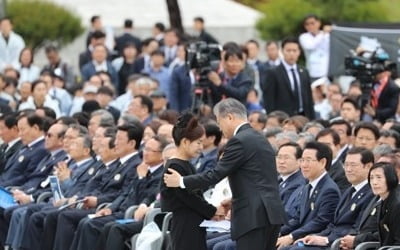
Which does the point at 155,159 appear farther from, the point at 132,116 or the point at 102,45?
the point at 102,45

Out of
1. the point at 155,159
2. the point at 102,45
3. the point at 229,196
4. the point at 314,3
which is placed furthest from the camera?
the point at 314,3

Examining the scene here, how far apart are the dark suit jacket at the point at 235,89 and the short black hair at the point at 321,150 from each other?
4112 mm

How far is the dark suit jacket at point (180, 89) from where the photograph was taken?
2145cm

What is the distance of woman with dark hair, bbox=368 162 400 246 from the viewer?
12141mm

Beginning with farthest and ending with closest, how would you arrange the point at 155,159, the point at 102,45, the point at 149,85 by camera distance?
the point at 102,45 < the point at 149,85 < the point at 155,159

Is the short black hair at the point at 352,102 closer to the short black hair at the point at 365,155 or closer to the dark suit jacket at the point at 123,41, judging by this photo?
the short black hair at the point at 365,155

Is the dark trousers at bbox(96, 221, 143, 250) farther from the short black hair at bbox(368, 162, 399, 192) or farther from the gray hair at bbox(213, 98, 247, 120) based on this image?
the short black hair at bbox(368, 162, 399, 192)

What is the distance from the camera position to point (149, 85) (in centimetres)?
2028

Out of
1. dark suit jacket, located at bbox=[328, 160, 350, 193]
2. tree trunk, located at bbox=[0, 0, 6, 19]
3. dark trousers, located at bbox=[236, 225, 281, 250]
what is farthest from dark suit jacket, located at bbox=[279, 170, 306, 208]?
tree trunk, located at bbox=[0, 0, 6, 19]

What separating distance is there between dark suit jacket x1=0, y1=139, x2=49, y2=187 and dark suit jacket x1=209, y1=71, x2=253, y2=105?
2197 millimetres

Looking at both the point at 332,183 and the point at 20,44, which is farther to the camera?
the point at 20,44

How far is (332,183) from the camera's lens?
44.1ft

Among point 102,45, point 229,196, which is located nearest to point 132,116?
point 229,196

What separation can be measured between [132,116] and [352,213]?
4.95m
